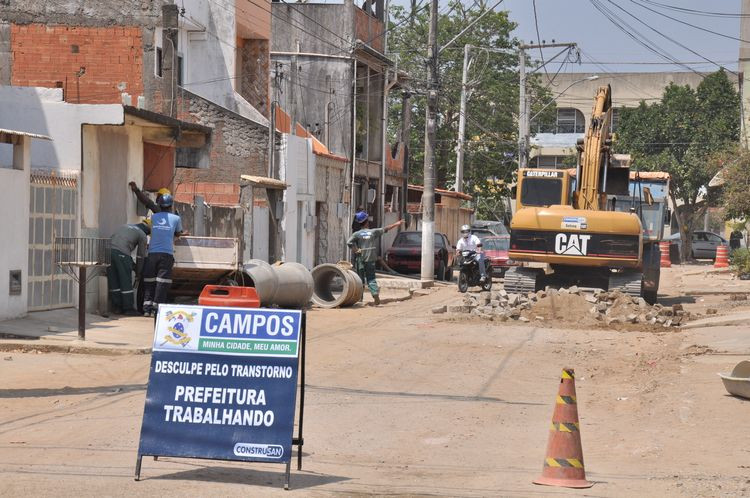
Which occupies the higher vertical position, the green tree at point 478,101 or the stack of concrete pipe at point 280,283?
the green tree at point 478,101

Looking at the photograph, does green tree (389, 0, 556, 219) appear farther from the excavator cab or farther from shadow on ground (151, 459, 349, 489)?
shadow on ground (151, 459, 349, 489)

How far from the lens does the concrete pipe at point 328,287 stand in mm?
24578

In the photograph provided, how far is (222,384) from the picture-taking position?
827cm

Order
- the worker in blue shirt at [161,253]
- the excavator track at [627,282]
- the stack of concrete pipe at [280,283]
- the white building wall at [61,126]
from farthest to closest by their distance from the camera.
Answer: the excavator track at [627,282], the stack of concrete pipe at [280,283], the white building wall at [61,126], the worker in blue shirt at [161,253]

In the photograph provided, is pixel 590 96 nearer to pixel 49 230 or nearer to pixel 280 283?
pixel 280 283

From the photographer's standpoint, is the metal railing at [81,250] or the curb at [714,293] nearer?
the metal railing at [81,250]

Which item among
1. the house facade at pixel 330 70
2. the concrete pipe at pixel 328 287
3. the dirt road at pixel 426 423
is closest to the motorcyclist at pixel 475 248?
the concrete pipe at pixel 328 287

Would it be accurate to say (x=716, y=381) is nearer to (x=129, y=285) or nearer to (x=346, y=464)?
(x=346, y=464)

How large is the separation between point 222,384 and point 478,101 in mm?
55062

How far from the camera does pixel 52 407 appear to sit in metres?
11.3

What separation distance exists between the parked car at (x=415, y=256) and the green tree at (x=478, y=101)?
68.6 feet

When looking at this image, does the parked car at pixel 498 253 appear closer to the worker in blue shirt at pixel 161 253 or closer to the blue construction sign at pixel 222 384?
the worker in blue shirt at pixel 161 253

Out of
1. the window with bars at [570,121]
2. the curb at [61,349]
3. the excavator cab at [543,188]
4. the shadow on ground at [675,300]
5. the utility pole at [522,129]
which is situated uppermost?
the window with bars at [570,121]

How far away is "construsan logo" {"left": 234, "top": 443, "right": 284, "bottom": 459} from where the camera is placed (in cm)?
806
